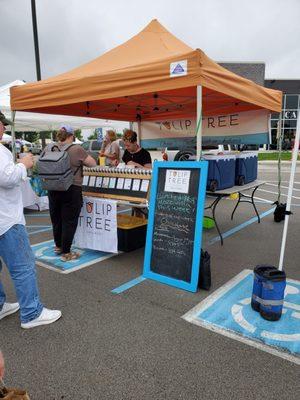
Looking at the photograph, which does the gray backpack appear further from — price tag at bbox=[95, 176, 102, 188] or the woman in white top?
the woman in white top

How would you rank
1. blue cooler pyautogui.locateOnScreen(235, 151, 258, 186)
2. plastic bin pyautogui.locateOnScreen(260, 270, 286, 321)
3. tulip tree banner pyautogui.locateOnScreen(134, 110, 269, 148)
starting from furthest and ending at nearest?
tulip tree banner pyautogui.locateOnScreen(134, 110, 269, 148) < blue cooler pyautogui.locateOnScreen(235, 151, 258, 186) < plastic bin pyautogui.locateOnScreen(260, 270, 286, 321)

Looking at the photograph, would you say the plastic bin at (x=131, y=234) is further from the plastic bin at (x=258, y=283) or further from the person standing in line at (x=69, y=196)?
the plastic bin at (x=258, y=283)

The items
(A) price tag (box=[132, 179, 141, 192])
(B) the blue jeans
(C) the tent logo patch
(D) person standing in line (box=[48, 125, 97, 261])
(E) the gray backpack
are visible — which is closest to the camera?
(B) the blue jeans

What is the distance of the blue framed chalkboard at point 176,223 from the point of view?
141 inches

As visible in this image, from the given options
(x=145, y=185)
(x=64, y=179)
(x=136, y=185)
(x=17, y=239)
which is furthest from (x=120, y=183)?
(x=17, y=239)

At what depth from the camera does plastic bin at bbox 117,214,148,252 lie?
4.89 meters

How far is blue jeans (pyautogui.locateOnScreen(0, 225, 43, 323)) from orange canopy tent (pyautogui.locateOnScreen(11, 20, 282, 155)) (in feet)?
7.16

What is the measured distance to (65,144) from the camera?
14.2 ft

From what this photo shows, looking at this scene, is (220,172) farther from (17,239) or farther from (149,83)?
(17,239)

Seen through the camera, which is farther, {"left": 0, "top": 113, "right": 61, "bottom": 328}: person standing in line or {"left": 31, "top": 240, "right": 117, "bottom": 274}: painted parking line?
{"left": 31, "top": 240, "right": 117, "bottom": 274}: painted parking line


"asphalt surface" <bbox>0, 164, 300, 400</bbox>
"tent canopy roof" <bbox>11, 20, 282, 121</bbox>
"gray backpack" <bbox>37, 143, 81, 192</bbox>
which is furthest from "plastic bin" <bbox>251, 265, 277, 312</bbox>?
"gray backpack" <bbox>37, 143, 81, 192</bbox>

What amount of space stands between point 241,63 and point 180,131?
76.1 feet

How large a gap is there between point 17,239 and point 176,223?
175 cm

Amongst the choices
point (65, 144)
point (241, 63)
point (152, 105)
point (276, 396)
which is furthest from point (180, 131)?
point (241, 63)
